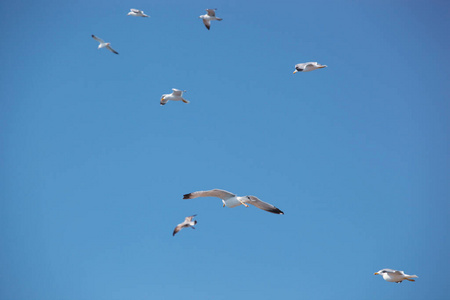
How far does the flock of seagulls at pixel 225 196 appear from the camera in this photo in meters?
13.1

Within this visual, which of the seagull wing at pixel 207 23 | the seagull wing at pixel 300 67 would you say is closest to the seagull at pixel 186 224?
the seagull wing at pixel 300 67

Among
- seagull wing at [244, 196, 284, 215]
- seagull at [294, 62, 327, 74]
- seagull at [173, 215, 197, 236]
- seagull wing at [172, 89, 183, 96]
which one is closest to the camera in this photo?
seagull wing at [244, 196, 284, 215]

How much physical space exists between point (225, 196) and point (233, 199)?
0.39m

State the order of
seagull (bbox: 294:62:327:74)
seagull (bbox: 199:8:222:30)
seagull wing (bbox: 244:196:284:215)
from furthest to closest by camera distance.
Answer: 1. seagull (bbox: 199:8:222:30)
2. seagull (bbox: 294:62:327:74)
3. seagull wing (bbox: 244:196:284:215)

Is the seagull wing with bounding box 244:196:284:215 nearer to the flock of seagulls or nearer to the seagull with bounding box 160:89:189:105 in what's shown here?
the flock of seagulls

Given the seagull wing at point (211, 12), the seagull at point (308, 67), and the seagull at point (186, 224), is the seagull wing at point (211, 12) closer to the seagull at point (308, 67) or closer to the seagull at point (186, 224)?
the seagull at point (308, 67)

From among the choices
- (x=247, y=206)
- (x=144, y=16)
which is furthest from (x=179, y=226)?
(x=144, y=16)

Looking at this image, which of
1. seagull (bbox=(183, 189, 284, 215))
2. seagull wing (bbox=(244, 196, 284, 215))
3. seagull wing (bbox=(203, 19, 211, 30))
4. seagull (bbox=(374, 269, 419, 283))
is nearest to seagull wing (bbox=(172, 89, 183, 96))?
seagull wing (bbox=(203, 19, 211, 30))

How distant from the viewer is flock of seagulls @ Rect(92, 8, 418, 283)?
13.1m

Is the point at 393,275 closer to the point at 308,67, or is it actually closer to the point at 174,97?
the point at 308,67

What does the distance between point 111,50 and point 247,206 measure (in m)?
13.9

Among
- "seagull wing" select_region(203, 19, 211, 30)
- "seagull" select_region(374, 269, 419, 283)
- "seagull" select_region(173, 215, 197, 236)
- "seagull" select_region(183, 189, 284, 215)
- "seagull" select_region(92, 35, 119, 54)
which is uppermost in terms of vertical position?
"seagull" select_region(92, 35, 119, 54)

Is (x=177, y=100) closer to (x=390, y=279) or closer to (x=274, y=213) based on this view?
(x=274, y=213)

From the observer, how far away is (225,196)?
14078 mm
